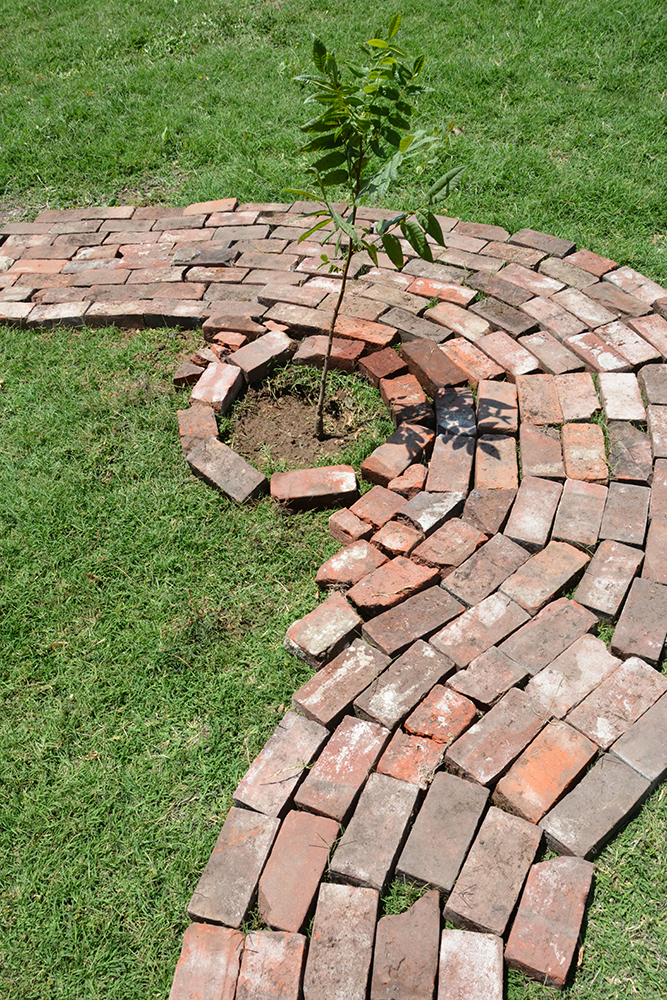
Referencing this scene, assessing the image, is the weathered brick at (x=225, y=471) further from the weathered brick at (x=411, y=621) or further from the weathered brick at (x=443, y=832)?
the weathered brick at (x=443, y=832)

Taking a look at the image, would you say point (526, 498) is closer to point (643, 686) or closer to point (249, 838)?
point (643, 686)

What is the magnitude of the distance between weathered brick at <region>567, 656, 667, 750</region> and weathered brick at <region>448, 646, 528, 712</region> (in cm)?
23

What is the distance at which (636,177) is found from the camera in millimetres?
5426

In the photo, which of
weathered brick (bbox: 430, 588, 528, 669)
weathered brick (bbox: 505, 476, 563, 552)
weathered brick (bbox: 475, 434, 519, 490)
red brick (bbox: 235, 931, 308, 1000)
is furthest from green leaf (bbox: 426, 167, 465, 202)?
red brick (bbox: 235, 931, 308, 1000)

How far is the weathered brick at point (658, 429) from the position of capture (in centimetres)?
347

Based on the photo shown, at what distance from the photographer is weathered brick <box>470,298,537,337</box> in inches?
166

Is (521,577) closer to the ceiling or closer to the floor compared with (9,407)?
closer to the floor

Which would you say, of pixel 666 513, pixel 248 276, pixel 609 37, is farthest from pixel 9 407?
pixel 609 37

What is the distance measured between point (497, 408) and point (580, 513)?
2.49 feet

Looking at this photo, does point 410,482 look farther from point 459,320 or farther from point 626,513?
point 459,320

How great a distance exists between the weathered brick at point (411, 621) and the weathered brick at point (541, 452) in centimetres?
82

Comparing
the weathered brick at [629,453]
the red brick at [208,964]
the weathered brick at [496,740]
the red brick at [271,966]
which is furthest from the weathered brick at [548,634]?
the red brick at [208,964]

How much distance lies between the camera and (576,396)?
3781mm

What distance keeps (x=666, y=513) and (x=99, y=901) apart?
2592 millimetres
